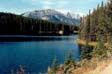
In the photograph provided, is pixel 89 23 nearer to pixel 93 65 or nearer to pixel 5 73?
pixel 5 73

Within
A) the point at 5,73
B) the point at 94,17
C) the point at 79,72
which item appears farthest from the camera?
the point at 94,17

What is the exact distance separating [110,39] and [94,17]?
126147mm

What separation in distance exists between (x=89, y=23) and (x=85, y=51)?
118 meters

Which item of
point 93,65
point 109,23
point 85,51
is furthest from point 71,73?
point 85,51

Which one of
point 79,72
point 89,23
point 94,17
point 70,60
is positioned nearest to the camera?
point 79,72

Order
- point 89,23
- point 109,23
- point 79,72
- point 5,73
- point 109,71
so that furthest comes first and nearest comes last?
point 89,23
point 5,73
point 109,23
point 79,72
point 109,71

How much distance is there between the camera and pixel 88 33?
164m

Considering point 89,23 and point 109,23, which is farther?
point 89,23

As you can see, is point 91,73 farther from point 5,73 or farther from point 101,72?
point 5,73

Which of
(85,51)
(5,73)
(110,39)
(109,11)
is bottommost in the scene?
(5,73)

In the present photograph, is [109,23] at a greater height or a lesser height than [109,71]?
greater

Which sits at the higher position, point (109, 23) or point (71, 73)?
point (109, 23)

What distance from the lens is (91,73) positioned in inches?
589

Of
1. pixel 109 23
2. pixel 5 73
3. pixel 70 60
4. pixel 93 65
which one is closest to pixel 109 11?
pixel 109 23
